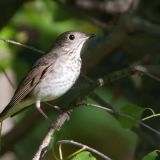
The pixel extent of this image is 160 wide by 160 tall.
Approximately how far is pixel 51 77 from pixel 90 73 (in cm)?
122

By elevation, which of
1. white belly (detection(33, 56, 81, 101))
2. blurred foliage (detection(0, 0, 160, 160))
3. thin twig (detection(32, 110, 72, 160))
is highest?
thin twig (detection(32, 110, 72, 160))

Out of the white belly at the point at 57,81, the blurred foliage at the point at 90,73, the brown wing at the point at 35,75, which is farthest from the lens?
the blurred foliage at the point at 90,73

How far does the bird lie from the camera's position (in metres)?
5.88

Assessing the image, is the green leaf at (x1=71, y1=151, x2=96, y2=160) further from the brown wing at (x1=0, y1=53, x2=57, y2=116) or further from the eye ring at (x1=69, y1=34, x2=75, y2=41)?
the eye ring at (x1=69, y1=34, x2=75, y2=41)

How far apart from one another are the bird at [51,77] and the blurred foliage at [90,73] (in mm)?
685

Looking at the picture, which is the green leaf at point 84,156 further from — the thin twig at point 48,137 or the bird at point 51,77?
the bird at point 51,77

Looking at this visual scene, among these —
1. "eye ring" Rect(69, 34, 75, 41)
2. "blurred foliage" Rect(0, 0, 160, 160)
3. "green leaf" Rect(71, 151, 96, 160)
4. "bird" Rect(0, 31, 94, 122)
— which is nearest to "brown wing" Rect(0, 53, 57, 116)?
"bird" Rect(0, 31, 94, 122)

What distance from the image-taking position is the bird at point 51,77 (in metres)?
5.88

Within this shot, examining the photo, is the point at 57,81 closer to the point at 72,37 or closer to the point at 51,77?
the point at 51,77

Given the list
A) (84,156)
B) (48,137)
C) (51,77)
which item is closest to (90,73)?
(51,77)

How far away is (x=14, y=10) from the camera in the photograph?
6.80 metres

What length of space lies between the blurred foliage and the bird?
0.69 m

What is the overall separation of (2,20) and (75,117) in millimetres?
1594

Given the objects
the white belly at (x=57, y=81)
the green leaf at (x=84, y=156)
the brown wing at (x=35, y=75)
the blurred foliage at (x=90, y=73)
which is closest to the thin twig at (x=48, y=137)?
the green leaf at (x=84, y=156)
